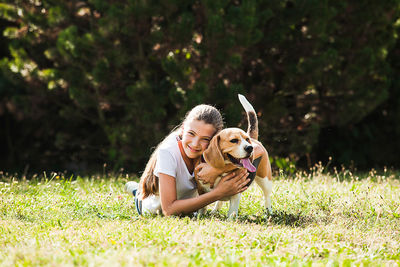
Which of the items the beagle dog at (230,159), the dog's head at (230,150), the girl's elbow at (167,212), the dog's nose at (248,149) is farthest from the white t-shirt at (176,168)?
the dog's nose at (248,149)

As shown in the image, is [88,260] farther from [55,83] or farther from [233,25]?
[55,83]

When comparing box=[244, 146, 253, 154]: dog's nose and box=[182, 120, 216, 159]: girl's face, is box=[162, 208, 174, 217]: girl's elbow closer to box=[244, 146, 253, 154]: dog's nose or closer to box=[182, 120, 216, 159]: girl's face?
box=[182, 120, 216, 159]: girl's face

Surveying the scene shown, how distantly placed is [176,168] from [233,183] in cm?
58

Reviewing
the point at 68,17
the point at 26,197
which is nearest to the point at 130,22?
the point at 68,17

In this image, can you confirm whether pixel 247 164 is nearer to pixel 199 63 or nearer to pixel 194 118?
pixel 194 118

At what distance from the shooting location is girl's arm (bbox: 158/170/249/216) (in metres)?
3.91

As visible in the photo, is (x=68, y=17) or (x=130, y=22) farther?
(x=68, y=17)

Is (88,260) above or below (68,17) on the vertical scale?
below

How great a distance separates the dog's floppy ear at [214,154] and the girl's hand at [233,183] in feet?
0.50

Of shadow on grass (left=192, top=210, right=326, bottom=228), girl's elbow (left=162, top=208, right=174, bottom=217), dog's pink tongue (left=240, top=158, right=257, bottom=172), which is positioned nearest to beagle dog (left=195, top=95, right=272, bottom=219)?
dog's pink tongue (left=240, top=158, right=257, bottom=172)

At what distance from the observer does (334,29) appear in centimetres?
820

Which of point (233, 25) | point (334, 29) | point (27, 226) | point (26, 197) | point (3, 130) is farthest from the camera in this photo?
point (3, 130)

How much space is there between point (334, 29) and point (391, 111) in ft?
9.33

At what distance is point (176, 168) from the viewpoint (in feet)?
13.8
